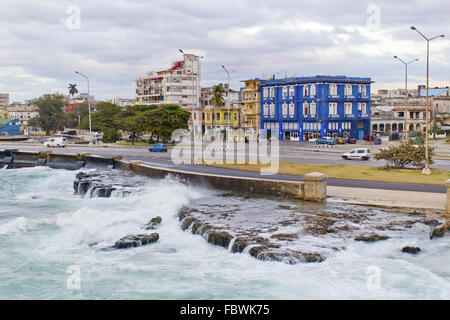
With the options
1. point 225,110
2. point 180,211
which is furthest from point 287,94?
point 180,211

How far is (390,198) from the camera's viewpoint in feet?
78.6

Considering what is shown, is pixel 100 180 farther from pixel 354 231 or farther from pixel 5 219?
pixel 354 231

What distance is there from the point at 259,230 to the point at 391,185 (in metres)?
12.2

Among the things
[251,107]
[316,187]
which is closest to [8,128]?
[251,107]

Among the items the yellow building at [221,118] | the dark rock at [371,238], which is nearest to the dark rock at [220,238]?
the dark rock at [371,238]

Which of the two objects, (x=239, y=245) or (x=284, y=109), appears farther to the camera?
(x=284, y=109)

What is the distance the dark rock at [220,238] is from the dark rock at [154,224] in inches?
158

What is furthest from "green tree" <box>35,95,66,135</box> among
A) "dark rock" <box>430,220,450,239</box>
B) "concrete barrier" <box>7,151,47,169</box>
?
"dark rock" <box>430,220,450,239</box>

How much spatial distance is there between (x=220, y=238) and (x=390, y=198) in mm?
10760

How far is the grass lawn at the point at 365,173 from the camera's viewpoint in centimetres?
2931

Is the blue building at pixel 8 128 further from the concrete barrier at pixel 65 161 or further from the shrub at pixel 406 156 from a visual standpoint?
the shrub at pixel 406 156

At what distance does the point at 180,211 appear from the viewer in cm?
2398

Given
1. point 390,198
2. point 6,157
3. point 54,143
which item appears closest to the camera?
point 390,198

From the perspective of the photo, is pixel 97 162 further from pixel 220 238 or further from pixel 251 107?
pixel 251 107
